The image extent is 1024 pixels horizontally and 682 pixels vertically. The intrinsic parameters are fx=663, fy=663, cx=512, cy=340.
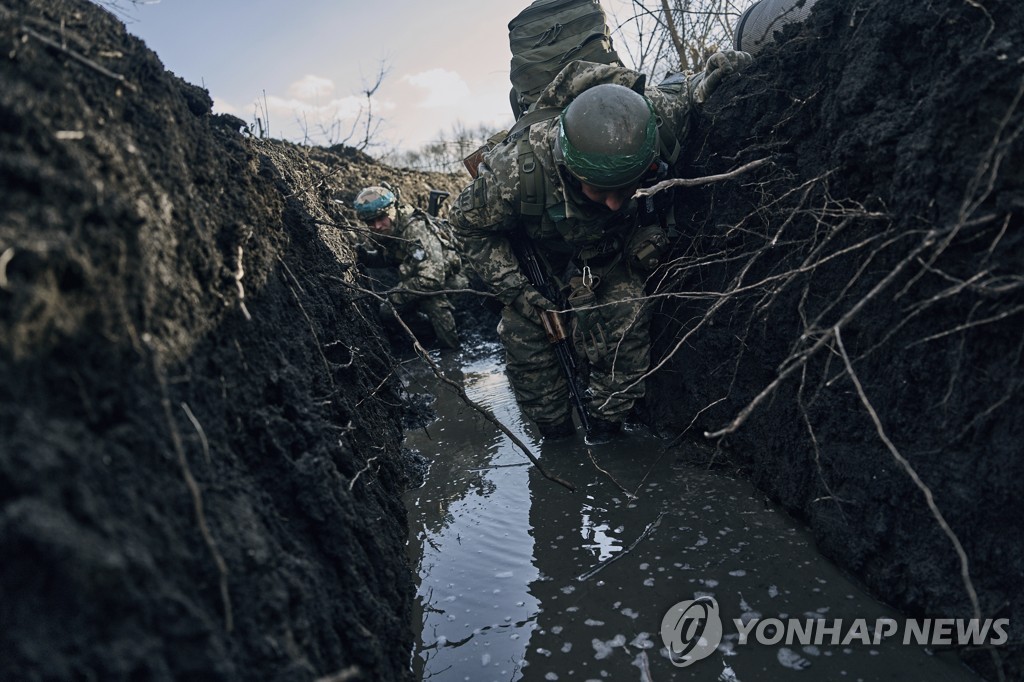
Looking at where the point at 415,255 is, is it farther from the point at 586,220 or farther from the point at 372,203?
the point at 586,220

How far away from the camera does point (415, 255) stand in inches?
265

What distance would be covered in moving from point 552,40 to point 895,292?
3037 mm

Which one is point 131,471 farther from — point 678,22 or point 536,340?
Result: point 678,22

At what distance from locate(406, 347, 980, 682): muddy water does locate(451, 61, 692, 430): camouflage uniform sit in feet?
1.51

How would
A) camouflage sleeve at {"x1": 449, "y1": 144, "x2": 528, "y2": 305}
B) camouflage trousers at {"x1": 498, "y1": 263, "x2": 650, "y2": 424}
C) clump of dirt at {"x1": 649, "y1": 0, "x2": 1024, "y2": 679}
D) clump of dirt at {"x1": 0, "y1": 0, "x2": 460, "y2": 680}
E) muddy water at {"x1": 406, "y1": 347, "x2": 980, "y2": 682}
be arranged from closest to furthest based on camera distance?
clump of dirt at {"x1": 0, "y1": 0, "x2": 460, "y2": 680} < clump of dirt at {"x1": 649, "y1": 0, "x2": 1024, "y2": 679} < muddy water at {"x1": 406, "y1": 347, "x2": 980, "y2": 682} < camouflage sleeve at {"x1": 449, "y1": 144, "x2": 528, "y2": 305} < camouflage trousers at {"x1": 498, "y1": 263, "x2": 650, "y2": 424}

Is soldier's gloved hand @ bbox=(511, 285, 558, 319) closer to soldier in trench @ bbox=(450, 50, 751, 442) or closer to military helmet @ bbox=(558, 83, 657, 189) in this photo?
soldier in trench @ bbox=(450, 50, 751, 442)

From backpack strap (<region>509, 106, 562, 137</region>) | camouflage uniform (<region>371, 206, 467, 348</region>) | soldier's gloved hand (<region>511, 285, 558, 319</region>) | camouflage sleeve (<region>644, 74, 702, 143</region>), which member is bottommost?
soldier's gloved hand (<region>511, 285, 558, 319</region>)

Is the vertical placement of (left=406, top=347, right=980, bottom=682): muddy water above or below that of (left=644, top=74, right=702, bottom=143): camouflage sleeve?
below

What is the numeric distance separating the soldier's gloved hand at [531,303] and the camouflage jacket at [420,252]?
2.76m

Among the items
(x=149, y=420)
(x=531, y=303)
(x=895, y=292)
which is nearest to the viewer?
(x=149, y=420)

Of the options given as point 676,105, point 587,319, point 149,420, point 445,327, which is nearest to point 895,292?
point 676,105

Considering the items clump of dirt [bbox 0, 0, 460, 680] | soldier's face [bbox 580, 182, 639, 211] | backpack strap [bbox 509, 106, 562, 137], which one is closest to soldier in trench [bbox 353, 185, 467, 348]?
backpack strap [bbox 509, 106, 562, 137]

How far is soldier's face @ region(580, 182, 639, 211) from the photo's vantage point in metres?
3.37

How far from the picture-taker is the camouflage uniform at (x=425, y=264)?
6762 mm
